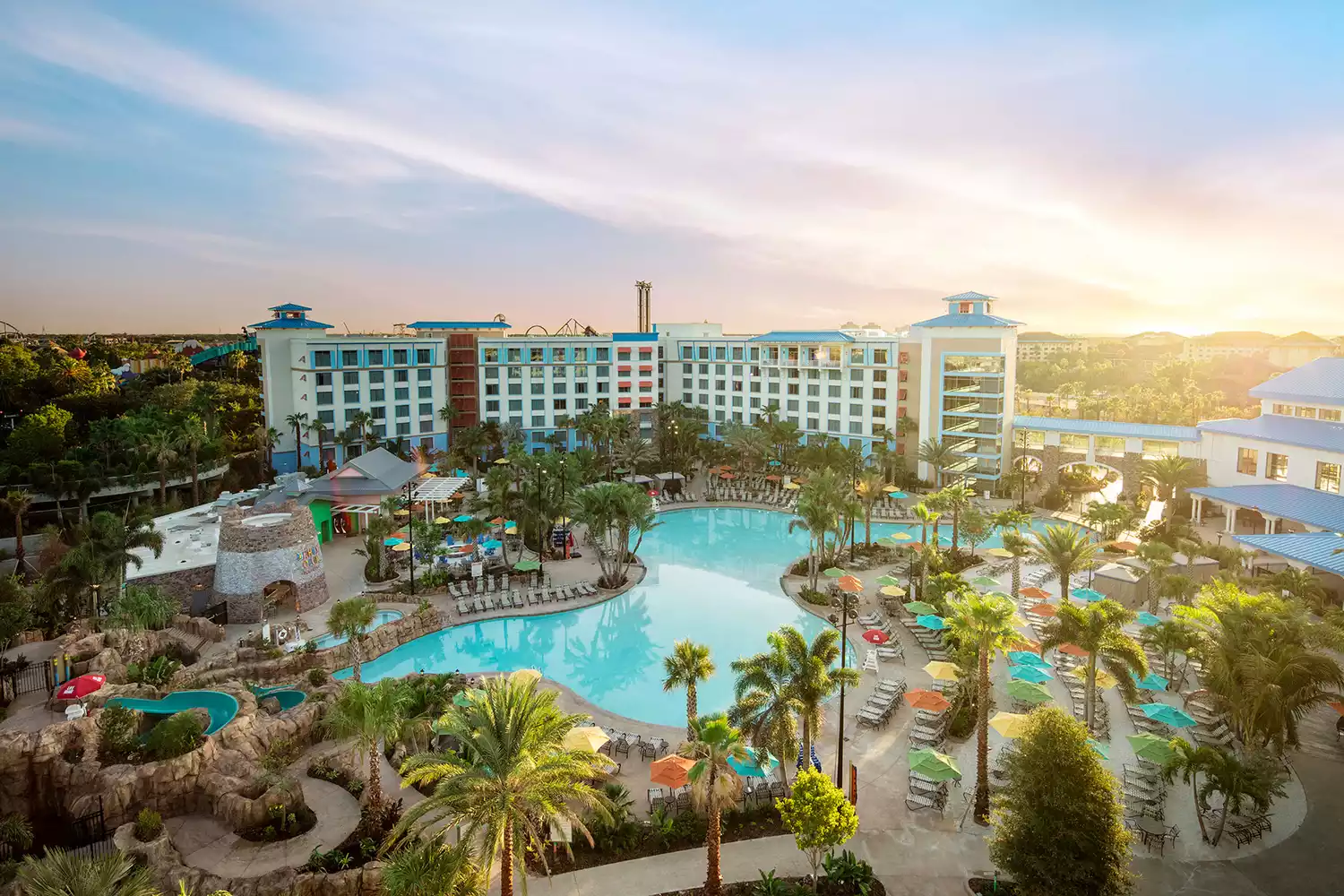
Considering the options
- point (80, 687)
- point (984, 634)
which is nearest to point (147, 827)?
point (80, 687)

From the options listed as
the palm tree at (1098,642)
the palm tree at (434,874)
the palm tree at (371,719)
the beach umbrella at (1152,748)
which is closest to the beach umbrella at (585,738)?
the palm tree at (371,719)

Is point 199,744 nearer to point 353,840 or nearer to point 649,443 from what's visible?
point 353,840

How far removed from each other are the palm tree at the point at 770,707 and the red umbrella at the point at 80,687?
20.8 metres

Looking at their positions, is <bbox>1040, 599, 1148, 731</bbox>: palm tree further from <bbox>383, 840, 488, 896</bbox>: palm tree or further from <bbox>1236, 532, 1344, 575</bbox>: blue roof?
<bbox>383, 840, 488, 896</bbox>: palm tree

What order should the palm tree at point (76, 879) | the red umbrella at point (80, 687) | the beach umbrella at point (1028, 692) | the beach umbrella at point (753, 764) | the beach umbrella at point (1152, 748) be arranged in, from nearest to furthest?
the palm tree at point (76, 879) → the beach umbrella at point (753, 764) → the beach umbrella at point (1152, 748) → the beach umbrella at point (1028, 692) → the red umbrella at point (80, 687)

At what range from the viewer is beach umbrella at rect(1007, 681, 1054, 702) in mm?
23031

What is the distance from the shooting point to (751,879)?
1783cm

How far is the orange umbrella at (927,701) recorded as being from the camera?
2367cm

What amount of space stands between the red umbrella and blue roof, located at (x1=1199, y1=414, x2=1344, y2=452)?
56.2m

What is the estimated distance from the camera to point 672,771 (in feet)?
65.1

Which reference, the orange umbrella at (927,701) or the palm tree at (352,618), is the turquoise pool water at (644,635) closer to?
the palm tree at (352,618)

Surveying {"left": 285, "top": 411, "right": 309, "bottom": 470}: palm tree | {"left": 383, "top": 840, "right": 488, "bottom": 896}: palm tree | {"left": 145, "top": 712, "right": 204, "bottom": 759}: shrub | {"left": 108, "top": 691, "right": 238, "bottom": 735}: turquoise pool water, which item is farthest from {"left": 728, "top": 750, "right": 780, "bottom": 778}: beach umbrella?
{"left": 285, "top": 411, "right": 309, "bottom": 470}: palm tree

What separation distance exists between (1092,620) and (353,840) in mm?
21736

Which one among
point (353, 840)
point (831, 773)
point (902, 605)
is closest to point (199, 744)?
point (353, 840)
